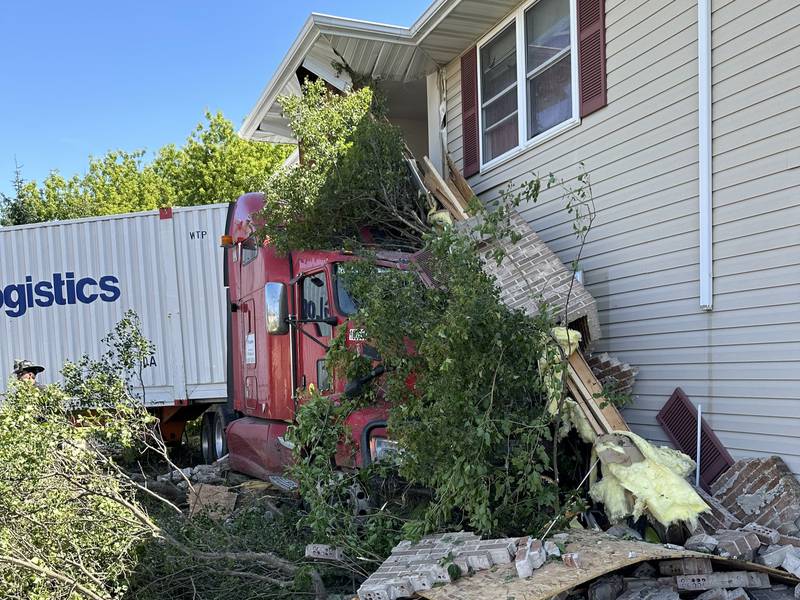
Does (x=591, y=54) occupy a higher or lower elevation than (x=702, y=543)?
higher

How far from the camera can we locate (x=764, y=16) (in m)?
5.05

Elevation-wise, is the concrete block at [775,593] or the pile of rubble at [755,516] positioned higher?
the pile of rubble at [755,516]

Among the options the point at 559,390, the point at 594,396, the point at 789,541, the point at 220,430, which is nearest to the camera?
the point at 789,541

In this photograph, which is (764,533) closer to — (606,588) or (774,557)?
(774,557)

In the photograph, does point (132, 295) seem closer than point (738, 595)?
No

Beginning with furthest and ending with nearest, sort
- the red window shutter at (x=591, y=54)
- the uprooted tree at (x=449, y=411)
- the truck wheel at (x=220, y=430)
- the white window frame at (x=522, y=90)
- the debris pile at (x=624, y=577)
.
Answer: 1. the truck wheel at (x=220, y=430)
2. the white window frame at (x=522, y=90)
3. the red window shutter at (x=591, y=54)
4. the uprooted tree at (x=449, y=411)
5. the debris pile at (x=624, y=577)

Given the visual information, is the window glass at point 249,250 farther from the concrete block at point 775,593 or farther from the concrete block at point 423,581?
the concrete block at point 775,593

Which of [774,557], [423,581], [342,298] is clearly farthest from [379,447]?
[774,557]

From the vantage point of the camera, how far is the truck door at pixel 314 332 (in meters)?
6.30

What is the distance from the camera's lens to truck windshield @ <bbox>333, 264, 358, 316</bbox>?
6.14m

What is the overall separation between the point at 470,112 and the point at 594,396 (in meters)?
4.93

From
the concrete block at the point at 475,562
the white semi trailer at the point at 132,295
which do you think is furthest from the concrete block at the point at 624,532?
the white semi trailer at the point at 132,295

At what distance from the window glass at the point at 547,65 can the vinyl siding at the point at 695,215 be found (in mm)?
430

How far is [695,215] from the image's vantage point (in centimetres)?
564
